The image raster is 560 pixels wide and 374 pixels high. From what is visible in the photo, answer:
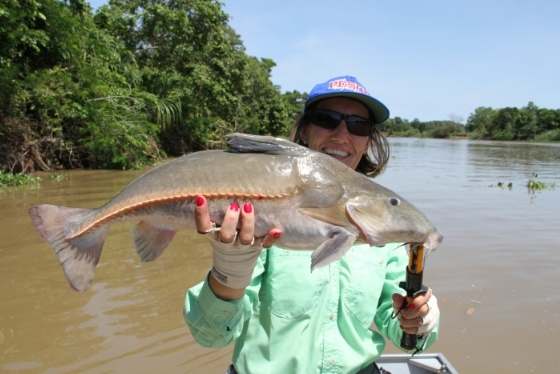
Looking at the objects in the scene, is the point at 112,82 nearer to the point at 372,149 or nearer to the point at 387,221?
the point at 372,149

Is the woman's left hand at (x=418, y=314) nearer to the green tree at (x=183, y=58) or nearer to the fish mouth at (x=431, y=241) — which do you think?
the fish mouth at (x=431, y=241)

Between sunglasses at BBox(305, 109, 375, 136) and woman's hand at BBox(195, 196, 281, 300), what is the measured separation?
107 centimetres

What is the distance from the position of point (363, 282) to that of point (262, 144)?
94cm

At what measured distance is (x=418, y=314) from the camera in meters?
2.08

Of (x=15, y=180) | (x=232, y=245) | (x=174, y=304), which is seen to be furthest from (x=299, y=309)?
→ (x=15, y=180)

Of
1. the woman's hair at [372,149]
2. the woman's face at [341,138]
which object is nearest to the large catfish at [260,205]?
the woman's face at [341,138]

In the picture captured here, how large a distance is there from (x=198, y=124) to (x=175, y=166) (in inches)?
829

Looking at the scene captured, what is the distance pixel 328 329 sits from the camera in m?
2.16

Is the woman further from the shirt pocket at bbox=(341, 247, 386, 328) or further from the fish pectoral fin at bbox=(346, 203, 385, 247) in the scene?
the fish pectoral fin at bbox=(346, 203, 385, 247)

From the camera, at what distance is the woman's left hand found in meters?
2.05

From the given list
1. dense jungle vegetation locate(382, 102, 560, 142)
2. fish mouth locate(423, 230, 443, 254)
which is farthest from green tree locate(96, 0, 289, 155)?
dense jungle vegetation locate(382, 102, 560, 142)

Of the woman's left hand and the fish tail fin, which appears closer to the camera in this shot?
the fish tail fin

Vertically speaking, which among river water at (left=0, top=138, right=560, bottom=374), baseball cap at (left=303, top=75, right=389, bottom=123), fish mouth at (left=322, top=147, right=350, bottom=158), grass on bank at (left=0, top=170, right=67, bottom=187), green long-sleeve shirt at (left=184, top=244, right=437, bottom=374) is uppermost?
baseball cap at (left=303, top=75, right=389, bottom=123)

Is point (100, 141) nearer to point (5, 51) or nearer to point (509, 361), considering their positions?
point (5, 51)
